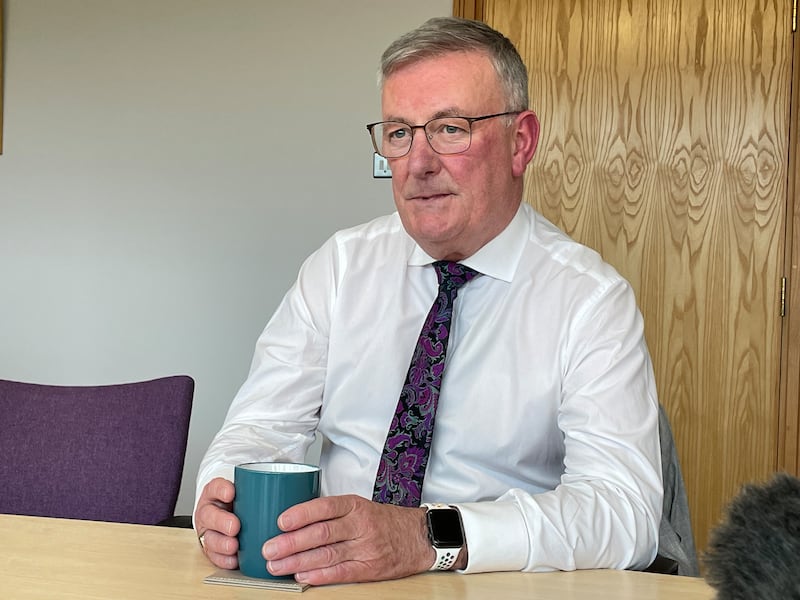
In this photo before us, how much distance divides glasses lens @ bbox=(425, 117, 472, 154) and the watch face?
0.64m

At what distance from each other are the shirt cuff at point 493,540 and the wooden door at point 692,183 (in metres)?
2.01

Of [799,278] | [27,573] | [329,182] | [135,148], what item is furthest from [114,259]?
[27,573]

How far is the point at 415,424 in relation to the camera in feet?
4.78

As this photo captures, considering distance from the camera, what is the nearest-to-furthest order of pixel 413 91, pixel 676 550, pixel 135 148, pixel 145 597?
pixel 145 597 → pixel 676 550 → pixel 413 91 → pixel 135 148

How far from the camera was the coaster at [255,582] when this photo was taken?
963 millimetres

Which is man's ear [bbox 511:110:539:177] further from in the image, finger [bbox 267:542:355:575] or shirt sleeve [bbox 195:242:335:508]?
finger [bbox 267:542:355:575]

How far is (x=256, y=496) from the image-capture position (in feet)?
3.24

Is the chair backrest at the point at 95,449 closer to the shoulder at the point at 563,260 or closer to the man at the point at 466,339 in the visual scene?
the man at the point at 466,339

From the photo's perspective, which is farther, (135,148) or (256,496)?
(135,148)

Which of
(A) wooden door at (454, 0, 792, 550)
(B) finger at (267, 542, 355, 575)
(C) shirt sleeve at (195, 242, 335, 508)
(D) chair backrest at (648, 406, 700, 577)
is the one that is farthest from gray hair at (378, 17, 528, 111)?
(A) wooden door at (454, 0, 792, 550)

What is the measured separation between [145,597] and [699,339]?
2.38 m

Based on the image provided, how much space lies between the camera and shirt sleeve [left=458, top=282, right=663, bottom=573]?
1.09m

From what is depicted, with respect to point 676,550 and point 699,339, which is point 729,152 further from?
point 676,550

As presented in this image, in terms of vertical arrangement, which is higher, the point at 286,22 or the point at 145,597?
the point at 286,22
